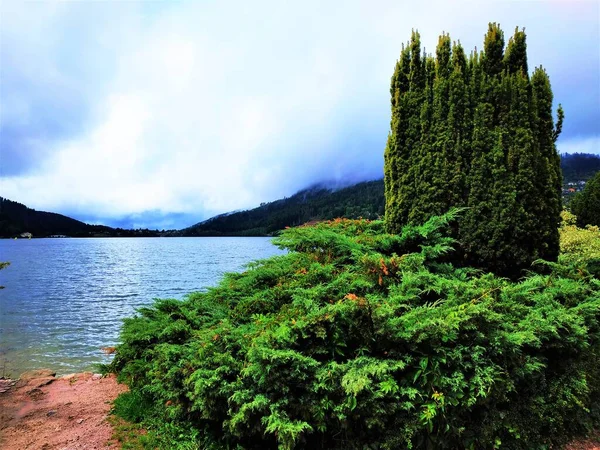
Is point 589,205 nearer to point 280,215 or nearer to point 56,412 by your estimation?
point 56,412

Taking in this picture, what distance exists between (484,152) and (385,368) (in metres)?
4.95

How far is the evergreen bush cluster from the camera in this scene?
6484 millimetres

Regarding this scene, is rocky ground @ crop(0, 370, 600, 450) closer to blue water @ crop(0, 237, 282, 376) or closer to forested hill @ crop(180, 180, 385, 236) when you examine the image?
blue water @ crop(0, 237, 282, 376)

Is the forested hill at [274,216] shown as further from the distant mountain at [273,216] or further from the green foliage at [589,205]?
the green foliage at [589,205]

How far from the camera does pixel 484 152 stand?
6699 mm

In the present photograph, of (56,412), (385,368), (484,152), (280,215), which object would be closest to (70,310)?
(56,412)

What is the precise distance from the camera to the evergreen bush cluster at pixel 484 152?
648cm

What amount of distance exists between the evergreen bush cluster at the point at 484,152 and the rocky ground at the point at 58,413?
10.7ft

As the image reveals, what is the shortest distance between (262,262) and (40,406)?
451cm

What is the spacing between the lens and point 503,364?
3.97m

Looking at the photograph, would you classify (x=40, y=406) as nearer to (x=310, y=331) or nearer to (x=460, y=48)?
(x=310, y=331)

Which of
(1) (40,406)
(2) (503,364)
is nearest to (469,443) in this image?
(2) (503,364)

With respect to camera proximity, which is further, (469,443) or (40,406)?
(40,406)

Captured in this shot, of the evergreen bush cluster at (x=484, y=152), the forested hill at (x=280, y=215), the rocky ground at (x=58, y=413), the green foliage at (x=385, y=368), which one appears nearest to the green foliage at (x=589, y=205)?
the evergreen bush cluster at (x=484, y=152)
